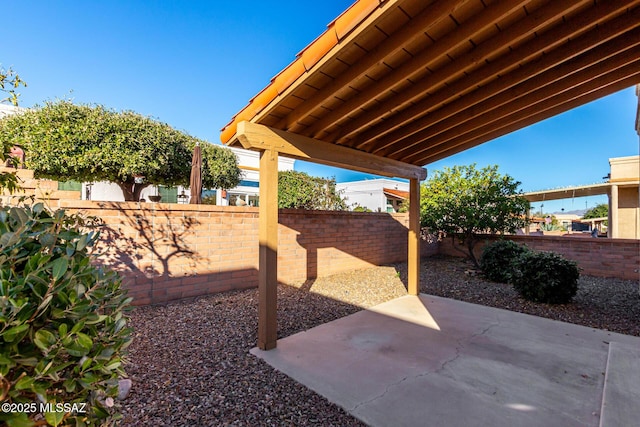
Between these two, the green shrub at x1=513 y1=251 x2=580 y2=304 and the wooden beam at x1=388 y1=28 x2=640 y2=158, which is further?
the green shrub at x1=513 y1=251 x2=580 y2=304

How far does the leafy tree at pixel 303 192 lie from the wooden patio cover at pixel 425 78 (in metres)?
6.85

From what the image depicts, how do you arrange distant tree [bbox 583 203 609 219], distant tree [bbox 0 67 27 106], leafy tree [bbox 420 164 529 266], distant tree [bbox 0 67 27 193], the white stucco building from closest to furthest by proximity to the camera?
1. distant tree [bbox 0 67 27 193]
2. distant tree [bbox 0 67 27 106]
3. leafy tree [bbox 420 164 529 266]
4. the white stucco building
5. distant tree [bbox 583 203 609 219]

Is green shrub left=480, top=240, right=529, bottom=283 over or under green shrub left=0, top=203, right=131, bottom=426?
under

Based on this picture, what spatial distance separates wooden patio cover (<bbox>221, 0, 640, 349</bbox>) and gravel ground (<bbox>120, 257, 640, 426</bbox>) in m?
0.71

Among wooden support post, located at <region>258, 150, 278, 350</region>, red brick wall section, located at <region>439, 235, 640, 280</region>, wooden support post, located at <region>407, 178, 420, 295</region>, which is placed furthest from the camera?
red brick wall section, located at <region>439, 235, 640, 280</region>

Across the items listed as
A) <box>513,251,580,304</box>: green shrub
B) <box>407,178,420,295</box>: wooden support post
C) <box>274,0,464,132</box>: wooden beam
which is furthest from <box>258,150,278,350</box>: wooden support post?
<box>513,251,580,304</box>: green shrub

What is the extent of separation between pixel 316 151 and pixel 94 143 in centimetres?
710

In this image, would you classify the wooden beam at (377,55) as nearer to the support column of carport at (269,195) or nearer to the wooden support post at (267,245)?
the support column of carport at (269,195)

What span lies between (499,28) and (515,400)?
3394 mm

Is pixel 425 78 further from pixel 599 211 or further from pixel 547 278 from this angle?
pixel 599 211

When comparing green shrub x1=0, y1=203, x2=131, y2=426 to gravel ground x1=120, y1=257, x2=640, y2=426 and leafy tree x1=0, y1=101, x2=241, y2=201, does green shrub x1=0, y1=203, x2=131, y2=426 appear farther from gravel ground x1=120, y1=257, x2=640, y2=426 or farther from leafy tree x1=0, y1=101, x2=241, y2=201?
leafy tree x1=0, y1=101, x2=241, y2=201

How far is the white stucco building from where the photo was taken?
22.5 metres

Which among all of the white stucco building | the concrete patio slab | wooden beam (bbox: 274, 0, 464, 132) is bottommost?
the concrete patio slab

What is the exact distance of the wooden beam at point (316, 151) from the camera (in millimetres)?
3318
